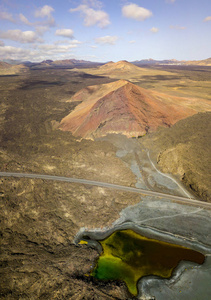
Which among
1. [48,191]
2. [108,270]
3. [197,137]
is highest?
[197,137]

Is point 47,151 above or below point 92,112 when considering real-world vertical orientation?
below

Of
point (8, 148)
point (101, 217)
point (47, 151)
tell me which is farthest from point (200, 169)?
point (8, 148)

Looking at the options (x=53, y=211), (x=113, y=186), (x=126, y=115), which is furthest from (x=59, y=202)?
(x=126, y=115)

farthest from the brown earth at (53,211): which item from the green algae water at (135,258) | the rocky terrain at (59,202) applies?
the green algae water at (135,258)

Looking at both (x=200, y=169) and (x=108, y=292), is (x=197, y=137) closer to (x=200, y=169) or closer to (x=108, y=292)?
(x=200, y=169)

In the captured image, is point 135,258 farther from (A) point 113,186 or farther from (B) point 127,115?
(B) point 127,115

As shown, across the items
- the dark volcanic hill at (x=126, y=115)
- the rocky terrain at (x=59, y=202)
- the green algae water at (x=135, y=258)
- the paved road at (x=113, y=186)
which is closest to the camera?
the rocky terrain at (x=59, y=202)

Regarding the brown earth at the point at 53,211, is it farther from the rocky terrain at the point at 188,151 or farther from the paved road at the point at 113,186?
the rocky terrain at the point at 188,151
